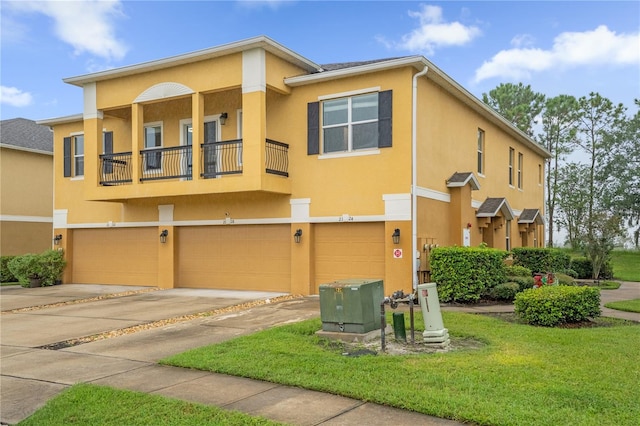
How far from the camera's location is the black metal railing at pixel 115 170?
1777cm

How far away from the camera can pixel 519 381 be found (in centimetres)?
596

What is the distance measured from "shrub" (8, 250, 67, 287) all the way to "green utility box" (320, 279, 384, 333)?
47.5 ft

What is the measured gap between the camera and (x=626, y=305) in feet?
41.3

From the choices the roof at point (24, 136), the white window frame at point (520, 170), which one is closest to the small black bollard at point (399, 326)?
the white window frame at point (520, 170)

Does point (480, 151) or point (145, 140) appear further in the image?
point (480, 151)

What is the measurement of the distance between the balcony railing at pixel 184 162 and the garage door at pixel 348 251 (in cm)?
225

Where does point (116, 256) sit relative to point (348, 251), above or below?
below

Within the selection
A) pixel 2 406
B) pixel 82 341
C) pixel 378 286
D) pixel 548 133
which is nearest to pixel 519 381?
pixel 378 286

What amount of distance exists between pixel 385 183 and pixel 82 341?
812cm

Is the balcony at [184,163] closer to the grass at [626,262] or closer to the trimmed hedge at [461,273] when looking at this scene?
the trimmed hedge at [461,273]

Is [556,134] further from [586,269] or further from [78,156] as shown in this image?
[78,156]

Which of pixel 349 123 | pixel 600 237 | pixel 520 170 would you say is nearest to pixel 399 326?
pixel 349 123

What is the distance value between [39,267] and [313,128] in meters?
11.8

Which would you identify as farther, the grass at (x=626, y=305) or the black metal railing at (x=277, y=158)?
the black metal railing at (x=277, y=158)
